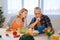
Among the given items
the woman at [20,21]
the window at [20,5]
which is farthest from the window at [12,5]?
the woman at [20,21]

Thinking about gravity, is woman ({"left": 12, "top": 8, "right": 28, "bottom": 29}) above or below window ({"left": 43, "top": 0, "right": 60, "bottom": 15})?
below

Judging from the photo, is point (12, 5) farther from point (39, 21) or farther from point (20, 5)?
point (39, 21)

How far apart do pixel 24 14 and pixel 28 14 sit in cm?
8

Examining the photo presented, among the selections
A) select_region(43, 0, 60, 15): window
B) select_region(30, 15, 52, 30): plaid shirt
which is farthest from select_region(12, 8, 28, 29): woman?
select_region(43, 0, 60, 15): window

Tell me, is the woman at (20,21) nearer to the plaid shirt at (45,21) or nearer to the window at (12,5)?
the plaid shirt at (45,21)

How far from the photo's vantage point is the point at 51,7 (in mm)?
1633

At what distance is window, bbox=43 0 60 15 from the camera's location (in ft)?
5.16

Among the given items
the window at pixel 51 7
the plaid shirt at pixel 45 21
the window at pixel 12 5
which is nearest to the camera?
the plaid shirt at pixel 45 21

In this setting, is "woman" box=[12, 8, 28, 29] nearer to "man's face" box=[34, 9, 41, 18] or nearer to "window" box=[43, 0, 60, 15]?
"man's face" box=[34, 9, 41, 18]

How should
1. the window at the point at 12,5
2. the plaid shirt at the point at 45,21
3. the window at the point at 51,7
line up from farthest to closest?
1. the window at the point at 12,5
2. the window at the point at 51,7
3. the plaid shirt at the point at 45,21

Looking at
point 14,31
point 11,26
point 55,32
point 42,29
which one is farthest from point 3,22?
point 55,32

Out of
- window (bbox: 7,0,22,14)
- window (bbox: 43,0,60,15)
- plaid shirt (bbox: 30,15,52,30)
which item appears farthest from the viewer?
window (bbox: 7,0,22,14)

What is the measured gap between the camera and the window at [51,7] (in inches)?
61.9

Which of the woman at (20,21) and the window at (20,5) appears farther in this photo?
the window at (20,5)
